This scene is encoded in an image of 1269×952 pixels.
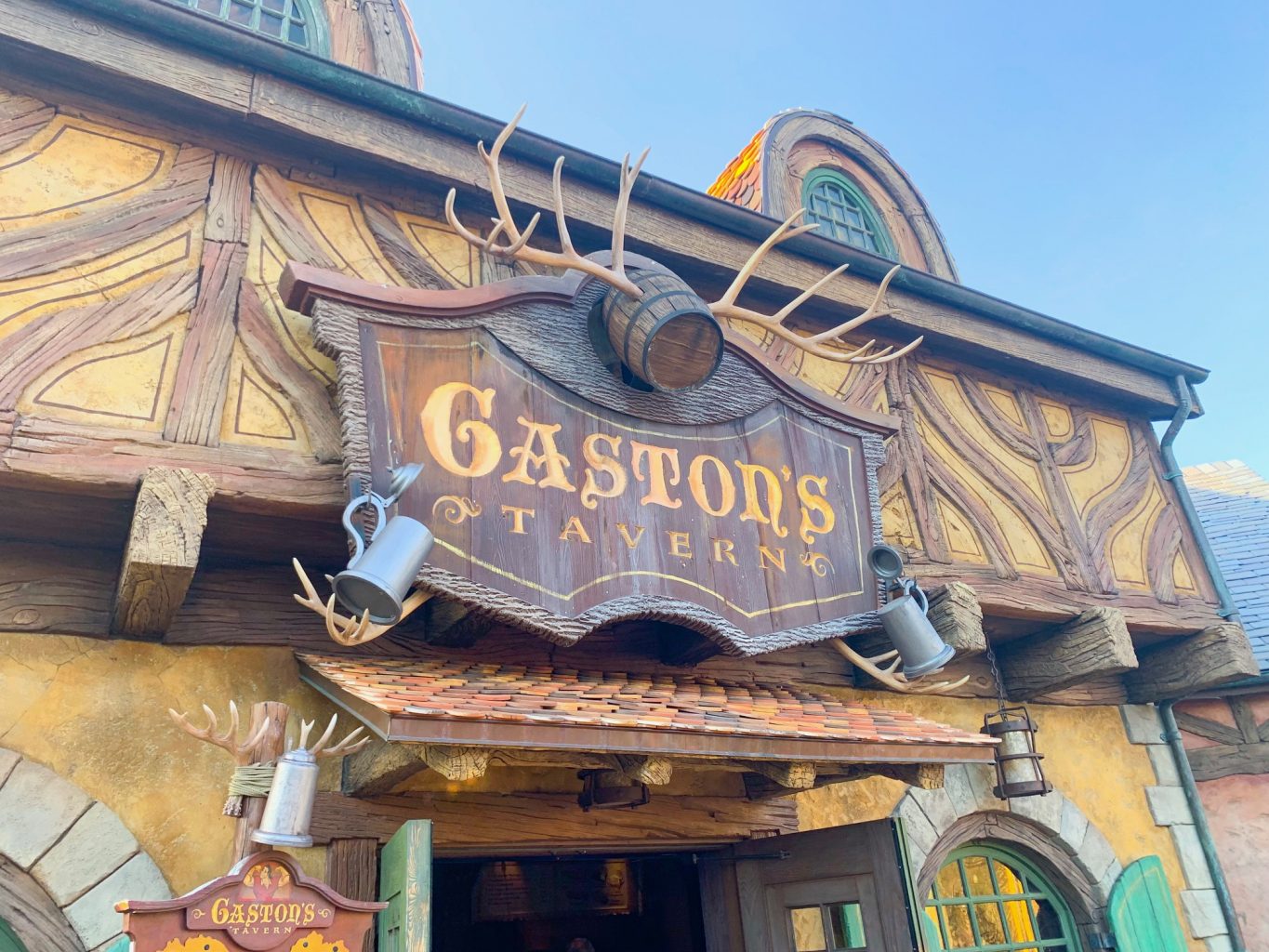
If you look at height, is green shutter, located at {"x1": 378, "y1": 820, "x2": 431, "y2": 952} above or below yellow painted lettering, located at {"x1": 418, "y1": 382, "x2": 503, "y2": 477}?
below

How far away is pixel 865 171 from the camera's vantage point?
749 centimetres

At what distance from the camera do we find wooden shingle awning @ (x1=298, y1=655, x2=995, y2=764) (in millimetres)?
2779

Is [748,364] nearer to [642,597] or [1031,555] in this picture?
[642,597]

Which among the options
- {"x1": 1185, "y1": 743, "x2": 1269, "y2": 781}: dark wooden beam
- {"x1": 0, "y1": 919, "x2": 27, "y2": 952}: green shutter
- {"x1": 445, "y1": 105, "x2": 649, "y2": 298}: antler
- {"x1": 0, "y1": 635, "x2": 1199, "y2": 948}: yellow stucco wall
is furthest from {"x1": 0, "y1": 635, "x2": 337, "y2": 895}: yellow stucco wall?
{"x1": 1185, "y1": 743, "x2": 1269, "y2": 781}: dark wooden beam

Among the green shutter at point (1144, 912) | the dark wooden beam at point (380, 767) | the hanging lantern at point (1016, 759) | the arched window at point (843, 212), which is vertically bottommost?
the green shutter at point (1144, 912)

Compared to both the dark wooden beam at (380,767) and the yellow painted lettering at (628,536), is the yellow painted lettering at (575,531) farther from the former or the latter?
the dark wooden beam at (380,767)

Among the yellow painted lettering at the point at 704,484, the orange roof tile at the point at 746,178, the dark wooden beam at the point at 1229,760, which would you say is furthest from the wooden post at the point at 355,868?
the dark wooden beam at the point at 1229,760

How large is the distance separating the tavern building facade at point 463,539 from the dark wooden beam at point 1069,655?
0.07 feet

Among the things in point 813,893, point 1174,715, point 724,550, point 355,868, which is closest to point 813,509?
point 724,550

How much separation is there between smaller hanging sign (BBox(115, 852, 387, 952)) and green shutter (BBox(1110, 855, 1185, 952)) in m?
4.26

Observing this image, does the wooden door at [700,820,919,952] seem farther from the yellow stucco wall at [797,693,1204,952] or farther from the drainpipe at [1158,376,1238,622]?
the drainpipe at [1158,376,1238,622]

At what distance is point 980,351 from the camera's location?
5.93 meters

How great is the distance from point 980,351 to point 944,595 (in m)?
1.99

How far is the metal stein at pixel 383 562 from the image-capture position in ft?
9.68
